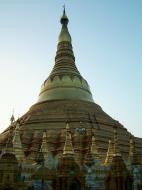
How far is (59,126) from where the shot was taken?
35875 mm

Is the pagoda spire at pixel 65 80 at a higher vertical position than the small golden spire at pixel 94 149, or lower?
higher

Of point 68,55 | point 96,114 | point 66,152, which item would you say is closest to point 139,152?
point 96,114

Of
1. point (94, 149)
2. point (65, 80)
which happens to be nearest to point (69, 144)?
point (94, 149)

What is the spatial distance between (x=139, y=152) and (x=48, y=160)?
10330mm

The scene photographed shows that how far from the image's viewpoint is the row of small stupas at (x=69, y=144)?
2738 cm

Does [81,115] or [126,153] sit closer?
[126,153]

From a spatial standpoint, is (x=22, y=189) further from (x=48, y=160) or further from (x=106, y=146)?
(x=106, y=146)

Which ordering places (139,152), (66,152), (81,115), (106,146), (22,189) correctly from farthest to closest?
(81,115) → (139,152) → (106,146) → (66,152) → (22,189)

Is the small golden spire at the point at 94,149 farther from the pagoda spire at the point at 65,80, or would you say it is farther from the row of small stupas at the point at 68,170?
the pagoda spire at the point at 65,80

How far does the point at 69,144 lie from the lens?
28406 millimetres

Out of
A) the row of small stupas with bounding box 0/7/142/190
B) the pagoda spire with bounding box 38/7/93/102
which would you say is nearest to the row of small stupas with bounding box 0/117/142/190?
the row of small stupas with bounding box 0/7/142/190

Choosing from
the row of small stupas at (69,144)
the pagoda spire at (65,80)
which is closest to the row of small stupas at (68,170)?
the row of small stupas at (69,144)

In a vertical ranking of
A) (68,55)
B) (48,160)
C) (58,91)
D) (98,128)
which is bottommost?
(48,160)

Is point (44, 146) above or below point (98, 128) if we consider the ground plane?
below
